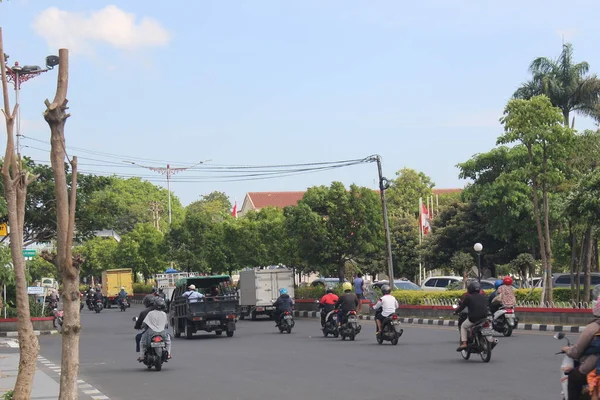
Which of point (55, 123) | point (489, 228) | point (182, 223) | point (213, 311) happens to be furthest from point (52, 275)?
point (55, 123)

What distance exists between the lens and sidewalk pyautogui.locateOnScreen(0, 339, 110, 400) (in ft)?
44.8

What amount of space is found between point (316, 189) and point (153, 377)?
27597 millimetres

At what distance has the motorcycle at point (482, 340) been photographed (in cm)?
1675

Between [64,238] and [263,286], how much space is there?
103 ft

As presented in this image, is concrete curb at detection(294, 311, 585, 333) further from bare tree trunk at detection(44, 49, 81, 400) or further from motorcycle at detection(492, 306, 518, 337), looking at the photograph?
bare tree trunk at detection(44, 49, 81, 400)

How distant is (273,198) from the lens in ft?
426

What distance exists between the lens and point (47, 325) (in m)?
35.2

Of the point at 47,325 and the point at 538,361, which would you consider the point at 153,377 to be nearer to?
the point at 538,361

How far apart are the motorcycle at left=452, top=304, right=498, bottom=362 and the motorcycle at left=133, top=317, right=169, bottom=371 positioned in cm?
586

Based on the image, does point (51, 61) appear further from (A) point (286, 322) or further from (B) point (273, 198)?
(B) point (273, 198)

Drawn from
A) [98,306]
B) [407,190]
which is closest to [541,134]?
[98,306]

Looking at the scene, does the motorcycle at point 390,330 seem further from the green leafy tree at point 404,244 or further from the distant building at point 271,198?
the distant building at point 271,198

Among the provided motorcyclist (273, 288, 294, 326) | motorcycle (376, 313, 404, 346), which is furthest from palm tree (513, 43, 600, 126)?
motorcycle (376, 313, 404, 346)

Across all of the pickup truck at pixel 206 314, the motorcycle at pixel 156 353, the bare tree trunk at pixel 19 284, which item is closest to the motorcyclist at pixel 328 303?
the pickup truck at pixel 206 314
